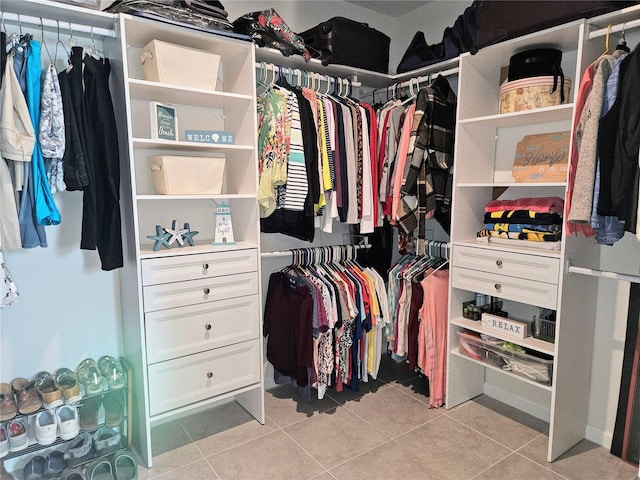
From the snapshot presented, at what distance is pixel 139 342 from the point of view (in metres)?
2.00

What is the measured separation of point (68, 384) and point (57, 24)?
1.65 meters

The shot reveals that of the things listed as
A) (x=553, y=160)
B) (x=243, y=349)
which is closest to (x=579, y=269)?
(x=553, y=160)

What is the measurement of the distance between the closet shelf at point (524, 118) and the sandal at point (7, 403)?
8.57ft

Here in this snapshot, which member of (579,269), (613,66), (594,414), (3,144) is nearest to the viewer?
(3,144)

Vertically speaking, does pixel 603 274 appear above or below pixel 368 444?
above

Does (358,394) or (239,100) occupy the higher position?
(239,100)

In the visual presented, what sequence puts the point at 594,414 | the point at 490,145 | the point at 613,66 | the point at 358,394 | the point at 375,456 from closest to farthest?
the point at 613,66 < the point at 375,456 < the point at 594,414 < the point at 490,145 < the point at 358,394

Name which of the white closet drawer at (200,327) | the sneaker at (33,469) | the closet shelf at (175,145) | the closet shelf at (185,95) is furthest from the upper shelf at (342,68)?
the sneaker at (33,469)

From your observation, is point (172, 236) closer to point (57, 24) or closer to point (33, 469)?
point (57, 24)

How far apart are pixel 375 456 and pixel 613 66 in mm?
2086

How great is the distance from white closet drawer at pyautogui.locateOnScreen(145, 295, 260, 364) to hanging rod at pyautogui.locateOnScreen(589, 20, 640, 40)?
2.04 meters

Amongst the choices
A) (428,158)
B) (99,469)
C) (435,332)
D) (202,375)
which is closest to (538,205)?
(428,158)

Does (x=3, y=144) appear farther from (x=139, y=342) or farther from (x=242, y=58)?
(x=242, y=58)

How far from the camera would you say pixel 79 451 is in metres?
1.95
